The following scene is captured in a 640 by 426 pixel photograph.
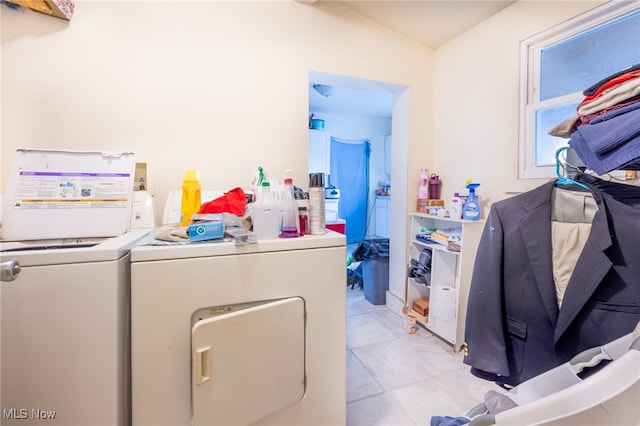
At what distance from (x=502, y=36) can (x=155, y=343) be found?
2.70 metres

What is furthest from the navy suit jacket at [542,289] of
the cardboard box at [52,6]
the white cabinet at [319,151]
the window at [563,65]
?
the white cabinet at [319,151]

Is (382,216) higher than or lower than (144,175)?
lower

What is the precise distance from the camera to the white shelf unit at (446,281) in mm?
1888

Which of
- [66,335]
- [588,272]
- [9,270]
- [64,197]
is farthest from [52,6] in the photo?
[588,272]

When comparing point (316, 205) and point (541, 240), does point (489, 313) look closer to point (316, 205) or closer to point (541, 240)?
point (541, 240)

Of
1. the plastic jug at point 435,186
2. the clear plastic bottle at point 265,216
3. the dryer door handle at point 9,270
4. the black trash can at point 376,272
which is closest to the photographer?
the dryer door handle at point 9,270

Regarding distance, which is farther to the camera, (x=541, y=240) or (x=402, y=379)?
(x=402, y=379)

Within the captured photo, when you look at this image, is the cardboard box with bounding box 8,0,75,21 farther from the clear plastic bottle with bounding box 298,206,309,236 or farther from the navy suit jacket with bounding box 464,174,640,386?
the navy suit jacket with bounding box 464,174,640,386

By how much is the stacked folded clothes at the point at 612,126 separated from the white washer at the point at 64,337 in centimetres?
147

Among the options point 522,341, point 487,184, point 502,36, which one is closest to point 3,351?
point 522,341

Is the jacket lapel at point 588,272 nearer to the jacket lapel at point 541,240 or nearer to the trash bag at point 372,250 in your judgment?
the jacket lapel at point 541,240

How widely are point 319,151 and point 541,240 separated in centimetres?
349

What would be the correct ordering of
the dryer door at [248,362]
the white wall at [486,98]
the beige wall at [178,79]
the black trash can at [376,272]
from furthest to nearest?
the black trash can at [376,272] < the white wall at [486,98] < the beige wall at [178,79] < the dryer door at [248,362]

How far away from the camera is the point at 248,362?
933 mm
